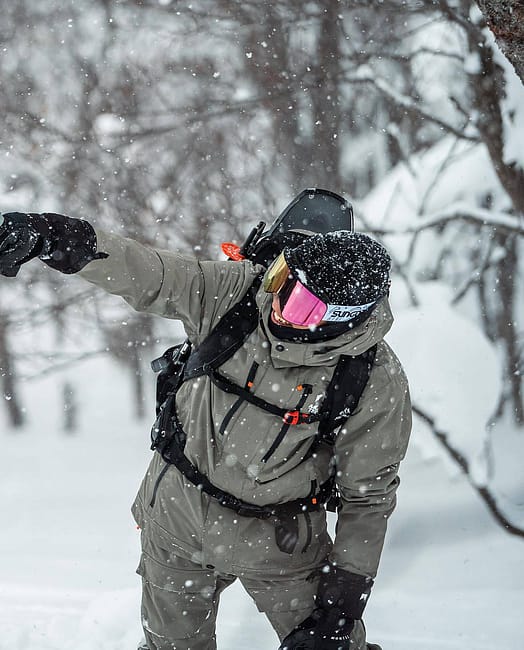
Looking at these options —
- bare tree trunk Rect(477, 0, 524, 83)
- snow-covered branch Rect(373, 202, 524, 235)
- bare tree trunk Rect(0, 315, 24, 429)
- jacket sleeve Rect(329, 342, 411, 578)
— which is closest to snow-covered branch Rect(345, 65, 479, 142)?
snow-covered branch Rect(373, 202, 524, 235)

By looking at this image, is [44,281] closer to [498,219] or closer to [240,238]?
[240,238]

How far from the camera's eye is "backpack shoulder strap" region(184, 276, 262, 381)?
5.26 ft

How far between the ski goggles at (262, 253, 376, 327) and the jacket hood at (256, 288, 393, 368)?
0.06m

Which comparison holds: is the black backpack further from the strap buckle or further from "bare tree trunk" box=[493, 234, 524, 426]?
"bare tree trunk" box=[493, 234, 524, 426]

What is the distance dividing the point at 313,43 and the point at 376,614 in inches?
155

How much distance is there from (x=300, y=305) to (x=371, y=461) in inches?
20.2

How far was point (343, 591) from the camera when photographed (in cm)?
167

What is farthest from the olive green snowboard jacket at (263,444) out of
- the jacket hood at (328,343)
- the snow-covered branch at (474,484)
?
the snow-covered branch at (474,484)

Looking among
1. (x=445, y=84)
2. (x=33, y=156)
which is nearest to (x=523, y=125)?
(x=445, y=84)

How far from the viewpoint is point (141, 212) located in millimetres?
4906

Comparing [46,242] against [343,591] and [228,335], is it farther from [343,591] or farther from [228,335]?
[343,591]

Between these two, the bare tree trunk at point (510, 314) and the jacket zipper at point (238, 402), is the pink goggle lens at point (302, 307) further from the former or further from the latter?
the bare tree trunk at point (510, 314)

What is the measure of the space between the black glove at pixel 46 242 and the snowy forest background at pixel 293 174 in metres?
2.90

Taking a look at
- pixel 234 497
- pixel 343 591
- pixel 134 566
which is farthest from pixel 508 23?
pixel 134 566
